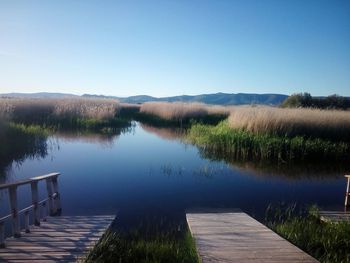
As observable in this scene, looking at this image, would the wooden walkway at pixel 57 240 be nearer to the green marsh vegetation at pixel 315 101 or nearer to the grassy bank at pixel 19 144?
the grassy bank at pixel 19 144

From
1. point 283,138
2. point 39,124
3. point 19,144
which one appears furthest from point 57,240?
point 39,124

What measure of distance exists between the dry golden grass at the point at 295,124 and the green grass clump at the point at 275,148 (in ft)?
1.17

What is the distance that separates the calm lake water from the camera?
692 cm

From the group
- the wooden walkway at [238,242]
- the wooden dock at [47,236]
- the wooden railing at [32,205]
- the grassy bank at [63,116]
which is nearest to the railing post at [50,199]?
the wooden railing at [32,205]

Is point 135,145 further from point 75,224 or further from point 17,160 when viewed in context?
point 75,224

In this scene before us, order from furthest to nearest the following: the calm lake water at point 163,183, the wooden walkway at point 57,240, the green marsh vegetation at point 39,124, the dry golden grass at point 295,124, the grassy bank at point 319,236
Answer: the dry golden grass at point 295,124 < the green marsh vegetation at point 39,124 < the calm lake water at point 163,183 < the grassy bank at point 319,236 < the wooden walkway at point 57,240

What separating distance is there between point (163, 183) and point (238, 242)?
4.19m

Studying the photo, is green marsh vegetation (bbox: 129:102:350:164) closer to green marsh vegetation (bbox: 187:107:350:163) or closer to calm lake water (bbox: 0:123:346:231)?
green marsh vegetation (bbox: 187:107:350:163)

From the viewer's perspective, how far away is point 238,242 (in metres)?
4.61

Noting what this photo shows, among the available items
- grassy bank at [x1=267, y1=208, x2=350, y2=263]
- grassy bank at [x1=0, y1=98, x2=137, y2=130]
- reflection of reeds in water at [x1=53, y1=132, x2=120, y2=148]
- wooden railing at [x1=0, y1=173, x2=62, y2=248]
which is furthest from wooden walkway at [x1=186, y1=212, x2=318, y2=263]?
grassy bank at [x1=0, y1=98, x2=137, y2=130]

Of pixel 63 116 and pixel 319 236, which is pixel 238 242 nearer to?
pixel 319 236

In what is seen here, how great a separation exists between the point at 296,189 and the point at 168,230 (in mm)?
4450

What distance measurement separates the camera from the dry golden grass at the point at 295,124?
42.2 ft

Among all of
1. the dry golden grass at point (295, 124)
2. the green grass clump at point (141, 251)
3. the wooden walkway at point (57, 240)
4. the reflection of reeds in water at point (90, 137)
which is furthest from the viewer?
the reflection of reeds in water at point (90, 137)
